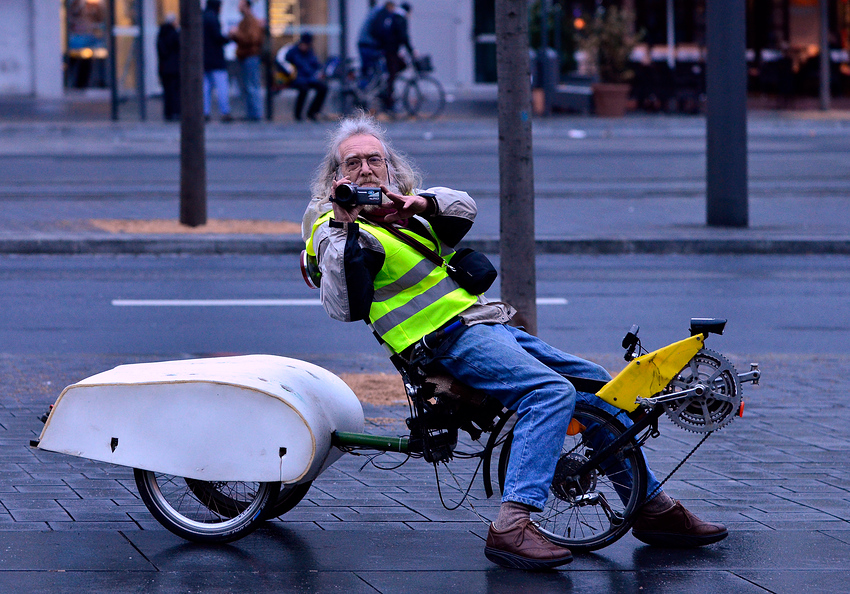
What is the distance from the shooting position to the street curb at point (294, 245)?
12414 mm

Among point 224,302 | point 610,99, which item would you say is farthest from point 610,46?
point 224,302

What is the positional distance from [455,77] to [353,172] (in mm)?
28824

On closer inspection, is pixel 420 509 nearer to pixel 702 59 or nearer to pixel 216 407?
pixel 216 407

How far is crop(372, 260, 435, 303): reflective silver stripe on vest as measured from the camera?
14.4 ft

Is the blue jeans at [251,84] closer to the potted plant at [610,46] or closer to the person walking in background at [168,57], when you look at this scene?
the person walking in background at [168,57]

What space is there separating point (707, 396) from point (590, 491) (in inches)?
21.2

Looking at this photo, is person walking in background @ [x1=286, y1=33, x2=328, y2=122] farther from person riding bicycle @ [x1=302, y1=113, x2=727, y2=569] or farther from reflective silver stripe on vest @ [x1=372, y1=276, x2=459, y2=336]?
reflective silver stripe on vest @ [x1=372, y1=276, x2=459, y2=336]

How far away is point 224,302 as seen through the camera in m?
9.84

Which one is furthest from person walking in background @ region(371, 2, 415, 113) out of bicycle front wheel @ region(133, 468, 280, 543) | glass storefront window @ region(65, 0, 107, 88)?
bicycle front wheel @ region(133, 468, 280, 543)

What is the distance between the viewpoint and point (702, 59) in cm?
3069

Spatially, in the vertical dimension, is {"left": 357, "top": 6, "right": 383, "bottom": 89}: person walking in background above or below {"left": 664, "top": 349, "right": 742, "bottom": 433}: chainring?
above

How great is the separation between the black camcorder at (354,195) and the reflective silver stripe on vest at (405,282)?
30cm

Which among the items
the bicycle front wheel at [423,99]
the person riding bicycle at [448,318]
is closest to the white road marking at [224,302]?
the person riding bicycle at [448,318]

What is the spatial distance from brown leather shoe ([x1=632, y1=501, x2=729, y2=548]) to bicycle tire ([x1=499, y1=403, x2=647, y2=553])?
10 centimetres
